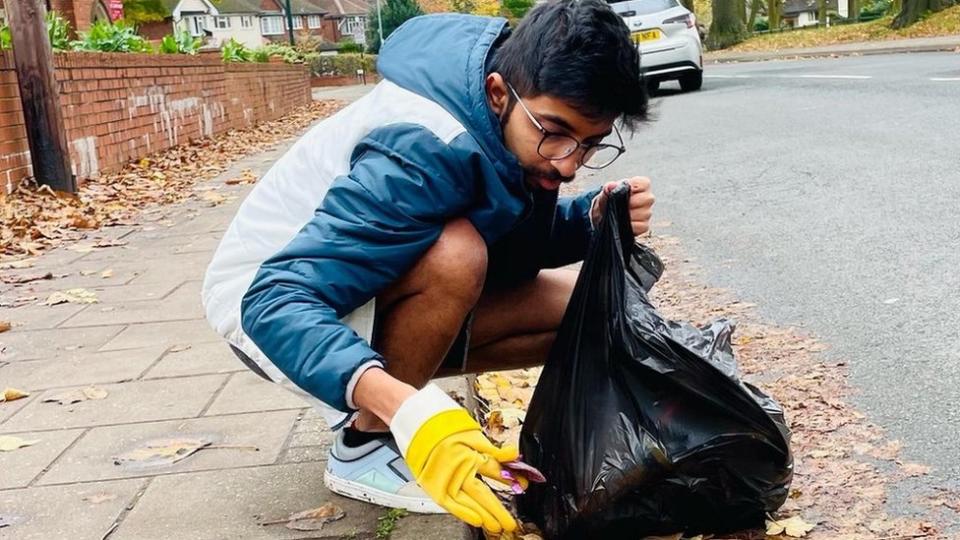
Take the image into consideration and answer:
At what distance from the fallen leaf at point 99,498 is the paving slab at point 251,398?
23.1 inches

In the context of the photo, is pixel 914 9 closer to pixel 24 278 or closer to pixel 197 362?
pixel 24 278

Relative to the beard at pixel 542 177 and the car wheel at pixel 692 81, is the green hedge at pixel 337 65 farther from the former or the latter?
the beard at pixel 542 177

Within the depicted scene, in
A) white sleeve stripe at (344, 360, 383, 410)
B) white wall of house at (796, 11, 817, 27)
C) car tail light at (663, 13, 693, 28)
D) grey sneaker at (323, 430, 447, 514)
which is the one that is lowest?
white wall of house at (796, 11, 817, 27)

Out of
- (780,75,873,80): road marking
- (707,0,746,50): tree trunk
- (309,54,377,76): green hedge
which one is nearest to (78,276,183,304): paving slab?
(780,75,873,80): road marking

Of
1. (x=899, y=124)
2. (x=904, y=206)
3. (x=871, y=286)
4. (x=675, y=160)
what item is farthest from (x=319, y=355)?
(x=899, y=124)

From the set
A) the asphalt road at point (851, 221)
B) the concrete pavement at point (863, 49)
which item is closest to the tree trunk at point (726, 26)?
the concrete pavement at point (863, 49)

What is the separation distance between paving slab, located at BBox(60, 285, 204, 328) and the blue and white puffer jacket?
2.16 meters

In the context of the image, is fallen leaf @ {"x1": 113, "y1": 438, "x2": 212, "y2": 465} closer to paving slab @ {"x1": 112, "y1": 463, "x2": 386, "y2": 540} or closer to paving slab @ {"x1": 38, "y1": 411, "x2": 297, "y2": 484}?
paving slab @ {"x1": 38, "y1": 411, "x2": 297, "y2": 484}

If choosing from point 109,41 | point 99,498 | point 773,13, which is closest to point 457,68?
point 99,498

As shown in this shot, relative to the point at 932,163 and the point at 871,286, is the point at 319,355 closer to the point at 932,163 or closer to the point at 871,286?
the point at 871,286

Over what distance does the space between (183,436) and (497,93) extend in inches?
55.5

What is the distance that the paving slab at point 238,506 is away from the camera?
223 centimetres

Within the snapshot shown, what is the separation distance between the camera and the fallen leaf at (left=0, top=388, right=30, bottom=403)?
10.8 ft

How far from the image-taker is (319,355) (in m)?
1.71
